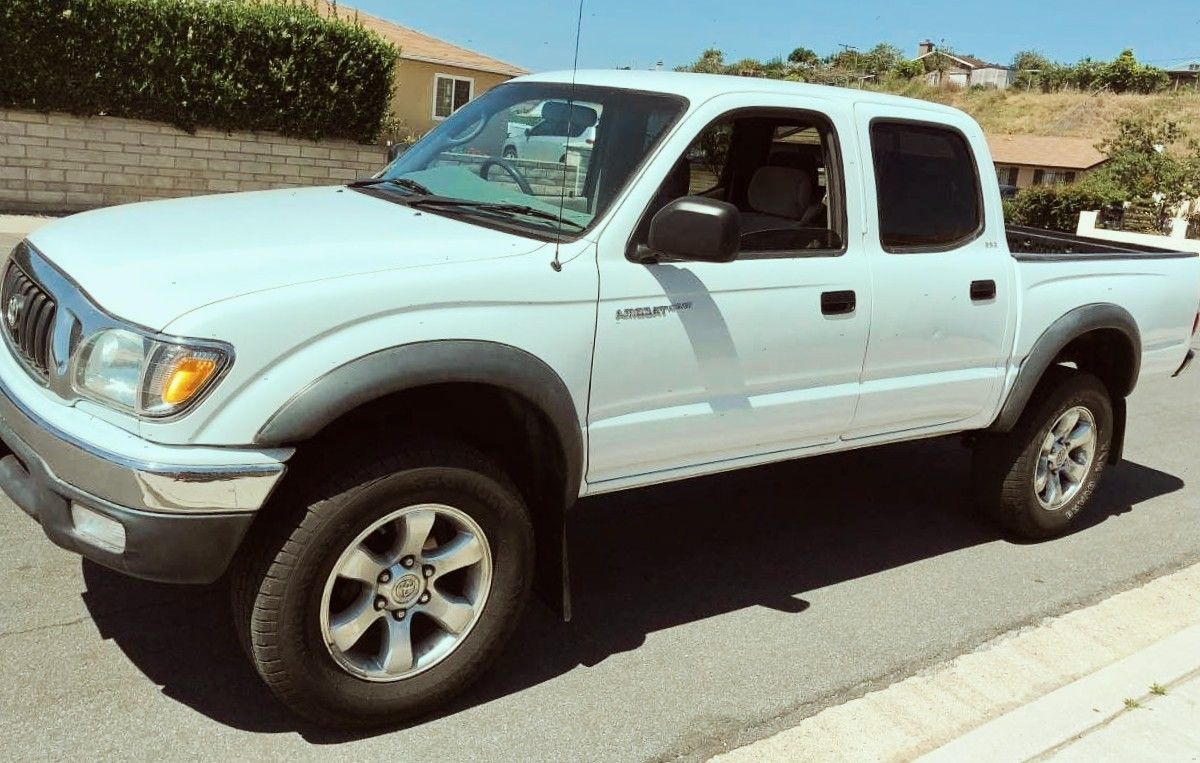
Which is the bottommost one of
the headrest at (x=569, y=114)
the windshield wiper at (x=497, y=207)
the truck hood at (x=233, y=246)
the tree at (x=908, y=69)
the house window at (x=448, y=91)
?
the truck hood at (x=233, y=246)

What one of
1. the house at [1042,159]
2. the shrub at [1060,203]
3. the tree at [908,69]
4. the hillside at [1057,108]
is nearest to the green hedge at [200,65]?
the shrub at [1060,203]

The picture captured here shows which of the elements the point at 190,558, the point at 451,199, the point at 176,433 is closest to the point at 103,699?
the point at 190,558

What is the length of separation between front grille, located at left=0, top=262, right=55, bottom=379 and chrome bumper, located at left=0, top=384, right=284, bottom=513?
1.14 feet

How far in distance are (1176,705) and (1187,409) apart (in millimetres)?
5642

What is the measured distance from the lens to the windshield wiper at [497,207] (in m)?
3.77

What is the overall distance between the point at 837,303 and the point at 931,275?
58 cm

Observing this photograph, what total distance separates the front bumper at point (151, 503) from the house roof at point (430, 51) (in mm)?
26702

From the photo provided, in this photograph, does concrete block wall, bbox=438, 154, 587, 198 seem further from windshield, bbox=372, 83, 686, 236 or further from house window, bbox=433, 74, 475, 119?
house window, bbox=433, 74, 475, 119

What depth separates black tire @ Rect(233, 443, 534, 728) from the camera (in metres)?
3.07

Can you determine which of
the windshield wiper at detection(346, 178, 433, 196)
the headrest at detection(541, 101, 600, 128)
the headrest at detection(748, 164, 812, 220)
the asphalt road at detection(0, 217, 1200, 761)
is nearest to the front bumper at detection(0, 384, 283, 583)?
the asphalt road at detection(0, 217, 1200, 761)

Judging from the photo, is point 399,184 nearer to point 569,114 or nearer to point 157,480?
point 569,114

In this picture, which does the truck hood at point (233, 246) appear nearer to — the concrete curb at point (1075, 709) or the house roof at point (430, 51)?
the concrete curb at point (1075, 709)

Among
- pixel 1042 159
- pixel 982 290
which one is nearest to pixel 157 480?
pixel 982 290

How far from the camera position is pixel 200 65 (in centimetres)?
1630
